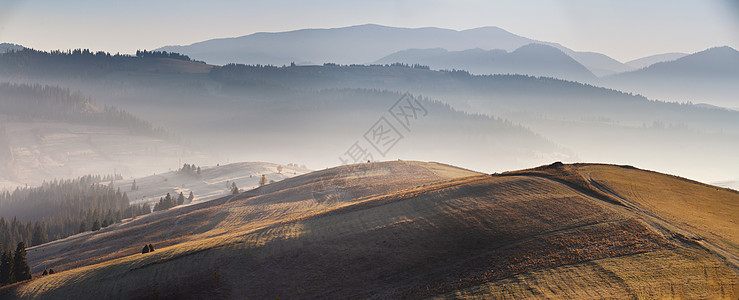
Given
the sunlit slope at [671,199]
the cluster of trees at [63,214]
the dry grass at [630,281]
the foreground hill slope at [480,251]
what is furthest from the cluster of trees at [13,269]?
the sunlit slope at [671,199]

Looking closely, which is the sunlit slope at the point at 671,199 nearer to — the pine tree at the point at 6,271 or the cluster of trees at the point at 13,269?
the cluster of trees at the point at 13,269

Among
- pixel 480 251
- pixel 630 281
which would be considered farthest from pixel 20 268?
pixel 630 281

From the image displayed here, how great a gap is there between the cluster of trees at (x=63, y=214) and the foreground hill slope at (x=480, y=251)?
59801mm

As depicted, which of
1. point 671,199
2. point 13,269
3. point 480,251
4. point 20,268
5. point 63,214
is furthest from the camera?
point 63,214

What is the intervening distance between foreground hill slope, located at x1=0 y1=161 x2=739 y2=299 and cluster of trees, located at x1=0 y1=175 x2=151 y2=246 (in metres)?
59.8

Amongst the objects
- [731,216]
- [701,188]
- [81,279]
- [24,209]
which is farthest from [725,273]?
[24,209]

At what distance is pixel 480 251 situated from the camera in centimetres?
3234

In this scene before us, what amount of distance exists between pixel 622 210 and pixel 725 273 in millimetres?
9902

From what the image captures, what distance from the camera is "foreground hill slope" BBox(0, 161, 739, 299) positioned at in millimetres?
27547

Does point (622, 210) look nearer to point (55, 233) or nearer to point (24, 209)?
point (55, 233)

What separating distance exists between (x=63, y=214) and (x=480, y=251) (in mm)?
159856

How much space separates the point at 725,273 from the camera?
86.6 feet

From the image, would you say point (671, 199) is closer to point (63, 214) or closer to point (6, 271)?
point (6, 271)

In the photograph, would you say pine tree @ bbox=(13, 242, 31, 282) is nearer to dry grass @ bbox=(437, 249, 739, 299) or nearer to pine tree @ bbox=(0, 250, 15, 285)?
pine tree @ bbox=(0, 250, 15, 285)
